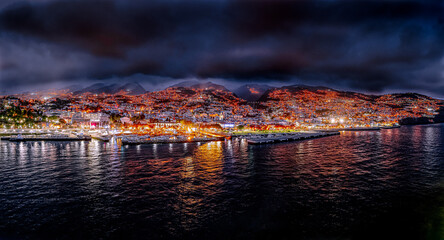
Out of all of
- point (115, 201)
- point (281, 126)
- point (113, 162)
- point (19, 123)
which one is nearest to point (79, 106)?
point (19, 123)

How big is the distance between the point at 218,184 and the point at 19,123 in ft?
337

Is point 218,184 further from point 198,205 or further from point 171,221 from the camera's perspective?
point 171,221

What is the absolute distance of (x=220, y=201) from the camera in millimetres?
17000

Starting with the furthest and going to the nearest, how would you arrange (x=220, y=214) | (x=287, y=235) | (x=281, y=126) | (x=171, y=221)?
(x=281, y=126), (x=220, y=214), (x=171, y=221), (x=287, y=235)

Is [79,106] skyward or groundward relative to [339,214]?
skyward

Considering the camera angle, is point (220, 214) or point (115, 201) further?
point (115, 201)

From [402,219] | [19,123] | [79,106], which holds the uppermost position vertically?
Answer: [79,106]

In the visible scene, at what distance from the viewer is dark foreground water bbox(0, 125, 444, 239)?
13.0 meters

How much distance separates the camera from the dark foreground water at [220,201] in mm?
13039

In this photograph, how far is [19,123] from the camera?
286 ft

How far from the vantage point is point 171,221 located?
45.9 feet

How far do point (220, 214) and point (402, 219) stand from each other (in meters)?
11.9

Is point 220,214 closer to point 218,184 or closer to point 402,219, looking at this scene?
point 218,184

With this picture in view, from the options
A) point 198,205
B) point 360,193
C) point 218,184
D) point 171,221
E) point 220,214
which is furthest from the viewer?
point 218,184
